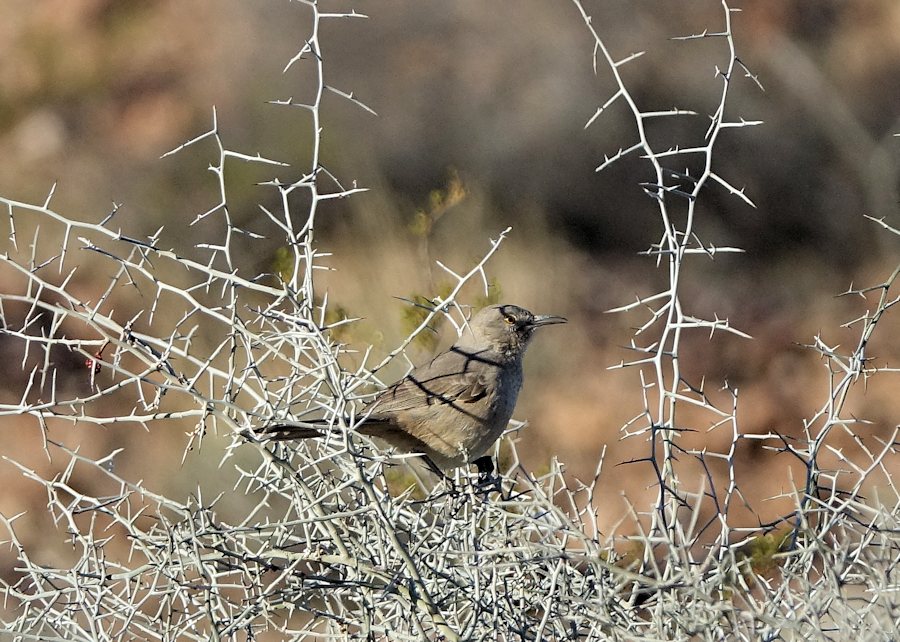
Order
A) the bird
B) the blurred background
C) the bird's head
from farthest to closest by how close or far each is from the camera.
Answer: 1. the blurred background
2. the bird's head
3. the bird

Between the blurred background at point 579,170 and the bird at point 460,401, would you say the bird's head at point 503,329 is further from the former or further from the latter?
the blurred background at point 579,170

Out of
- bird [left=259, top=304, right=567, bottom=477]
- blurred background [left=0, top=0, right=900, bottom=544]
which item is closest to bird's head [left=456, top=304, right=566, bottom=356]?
bird [left=259, top=304, right=567, bottom=477]

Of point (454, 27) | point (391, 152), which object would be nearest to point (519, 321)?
point (391, 152)

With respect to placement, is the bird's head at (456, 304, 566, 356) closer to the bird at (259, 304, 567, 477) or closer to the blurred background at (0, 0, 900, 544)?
the bird at (259, 304, 567, 477)

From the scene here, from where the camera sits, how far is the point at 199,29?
13406 millimetres

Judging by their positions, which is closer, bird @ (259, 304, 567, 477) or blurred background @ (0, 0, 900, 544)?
bird @ (259, 304, 567, 477)

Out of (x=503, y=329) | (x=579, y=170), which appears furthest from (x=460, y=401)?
(x=579, y=170)

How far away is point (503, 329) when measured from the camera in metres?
4.73

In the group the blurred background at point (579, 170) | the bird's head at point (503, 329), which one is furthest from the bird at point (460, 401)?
the blurred background at point (579, 170)

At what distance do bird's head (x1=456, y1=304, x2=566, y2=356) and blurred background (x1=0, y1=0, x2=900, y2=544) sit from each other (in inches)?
183

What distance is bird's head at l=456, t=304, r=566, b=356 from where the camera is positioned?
4.72 metres

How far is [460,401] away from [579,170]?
22.6 ft

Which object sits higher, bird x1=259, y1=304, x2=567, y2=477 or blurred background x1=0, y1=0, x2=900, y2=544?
bird x1=259, y1=304, x2=567, y2=477

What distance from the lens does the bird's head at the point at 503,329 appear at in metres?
4.72
